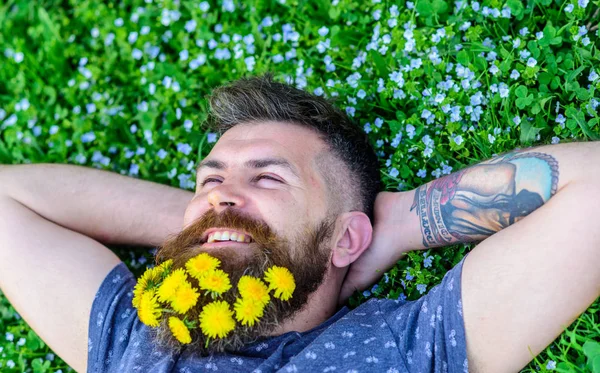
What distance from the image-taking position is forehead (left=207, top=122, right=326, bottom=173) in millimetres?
3051

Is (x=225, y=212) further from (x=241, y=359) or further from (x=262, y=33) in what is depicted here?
(x=262, y=33)

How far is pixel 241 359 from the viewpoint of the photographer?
2732mm

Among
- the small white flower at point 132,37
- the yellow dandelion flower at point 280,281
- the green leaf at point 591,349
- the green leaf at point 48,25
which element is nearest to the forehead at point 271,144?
the yellow dandelion flower at point 280,281

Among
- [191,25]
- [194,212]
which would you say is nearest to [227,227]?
[194,212]

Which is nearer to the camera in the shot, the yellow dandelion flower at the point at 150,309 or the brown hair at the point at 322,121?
the yellow dandelion flower at the point at 150,309

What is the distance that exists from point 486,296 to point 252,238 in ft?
3.19

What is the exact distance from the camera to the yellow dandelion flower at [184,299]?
259cm

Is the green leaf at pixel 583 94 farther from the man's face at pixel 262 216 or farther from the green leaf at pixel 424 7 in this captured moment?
the man's face at pixel 262 216

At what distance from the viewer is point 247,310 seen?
2.60 meters

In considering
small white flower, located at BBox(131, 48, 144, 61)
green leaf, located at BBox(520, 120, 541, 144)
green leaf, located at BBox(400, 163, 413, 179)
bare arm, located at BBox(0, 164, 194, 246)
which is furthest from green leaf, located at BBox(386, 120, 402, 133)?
small white flower, located at BBox(131, 48, 144, 61)

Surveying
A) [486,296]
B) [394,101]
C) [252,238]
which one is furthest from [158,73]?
[486,296]

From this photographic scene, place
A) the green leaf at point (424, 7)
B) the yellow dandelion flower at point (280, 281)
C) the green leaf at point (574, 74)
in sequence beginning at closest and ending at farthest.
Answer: the yellow dandelion flower at point (280, 281) → the green leaf at point (574, 74) → the green leaf at point (424, 7)

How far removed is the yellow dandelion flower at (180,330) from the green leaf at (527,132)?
6.08ft

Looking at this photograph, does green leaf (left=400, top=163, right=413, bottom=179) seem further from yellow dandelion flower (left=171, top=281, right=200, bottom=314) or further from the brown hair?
yellow dandelion flower (left=171, top=281, right=200, bottom=314)
